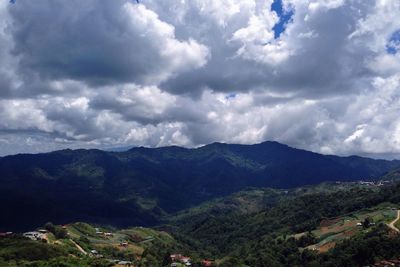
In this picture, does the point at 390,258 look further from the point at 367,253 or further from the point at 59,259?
the point at 59,259

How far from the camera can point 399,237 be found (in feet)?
649

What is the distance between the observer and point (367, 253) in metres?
197

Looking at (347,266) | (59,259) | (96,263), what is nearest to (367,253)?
(347,266)

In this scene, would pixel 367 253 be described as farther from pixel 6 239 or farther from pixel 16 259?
pixel 6 239

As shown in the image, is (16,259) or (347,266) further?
(347,266)

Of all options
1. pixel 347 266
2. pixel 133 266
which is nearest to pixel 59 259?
pixel 133 266

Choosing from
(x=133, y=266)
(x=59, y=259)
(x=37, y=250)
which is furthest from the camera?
(x=133, y=266)

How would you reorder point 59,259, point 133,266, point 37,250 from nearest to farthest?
point 59,259 → point 37,250 → point 133,266

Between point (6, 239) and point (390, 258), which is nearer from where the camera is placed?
point (390, 258)

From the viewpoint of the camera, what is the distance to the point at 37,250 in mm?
178000

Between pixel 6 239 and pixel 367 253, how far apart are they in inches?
6278

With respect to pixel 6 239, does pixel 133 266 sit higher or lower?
lower

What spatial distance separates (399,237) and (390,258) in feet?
54.9

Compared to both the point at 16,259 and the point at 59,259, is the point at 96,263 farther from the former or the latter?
the point at 16,259
